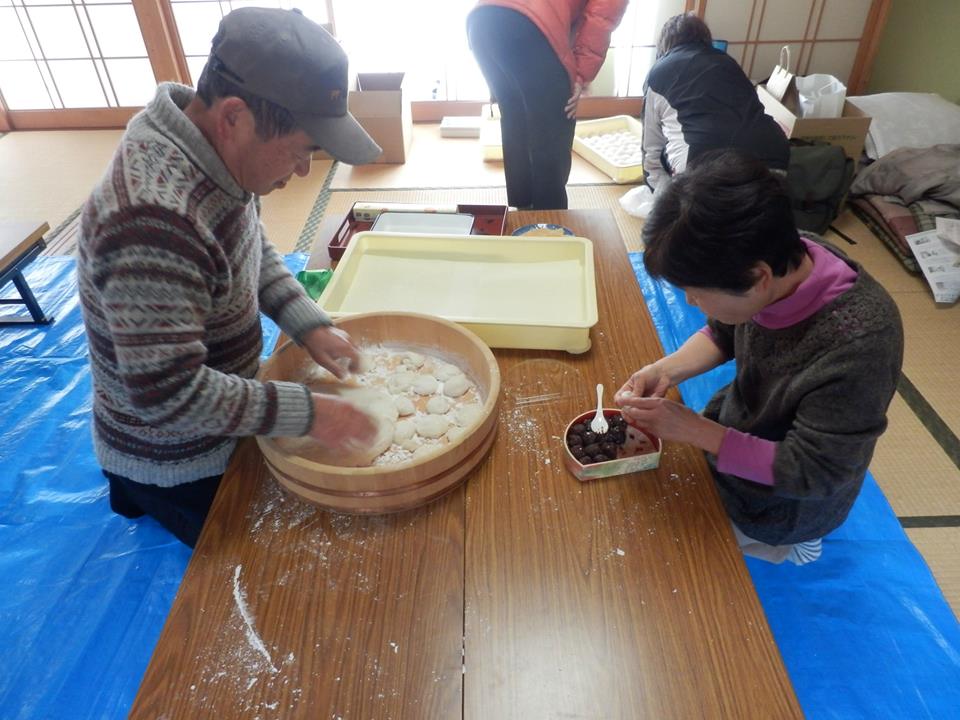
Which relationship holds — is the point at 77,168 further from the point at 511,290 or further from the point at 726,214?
the point at 726,214

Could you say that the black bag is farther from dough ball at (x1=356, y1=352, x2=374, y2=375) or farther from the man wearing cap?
the man wearing cap

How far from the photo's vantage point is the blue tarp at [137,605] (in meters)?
1.37

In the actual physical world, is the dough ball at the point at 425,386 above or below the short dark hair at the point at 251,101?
below

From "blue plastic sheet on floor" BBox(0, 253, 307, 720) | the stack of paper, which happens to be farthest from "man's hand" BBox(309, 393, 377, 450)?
the stack of paper

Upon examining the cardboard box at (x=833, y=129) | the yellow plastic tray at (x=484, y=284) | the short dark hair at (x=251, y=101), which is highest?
the short dark hair at (x=251, y=101)

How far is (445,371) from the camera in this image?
1.32 meters

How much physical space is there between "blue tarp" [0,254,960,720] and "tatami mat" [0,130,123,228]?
6.73 ft

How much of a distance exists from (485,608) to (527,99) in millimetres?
2251

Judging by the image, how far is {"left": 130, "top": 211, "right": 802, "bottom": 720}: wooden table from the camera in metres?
0.79

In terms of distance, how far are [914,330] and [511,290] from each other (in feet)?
6.51

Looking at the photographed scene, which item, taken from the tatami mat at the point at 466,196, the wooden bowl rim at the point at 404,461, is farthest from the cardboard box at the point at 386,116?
the wooden bowl rim at the point at 404,461

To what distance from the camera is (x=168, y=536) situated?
1.70 meters

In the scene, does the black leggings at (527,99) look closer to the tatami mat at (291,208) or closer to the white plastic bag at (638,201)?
the white plastic bag at (638,201)

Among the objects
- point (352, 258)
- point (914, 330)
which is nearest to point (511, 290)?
point (352, 258)
